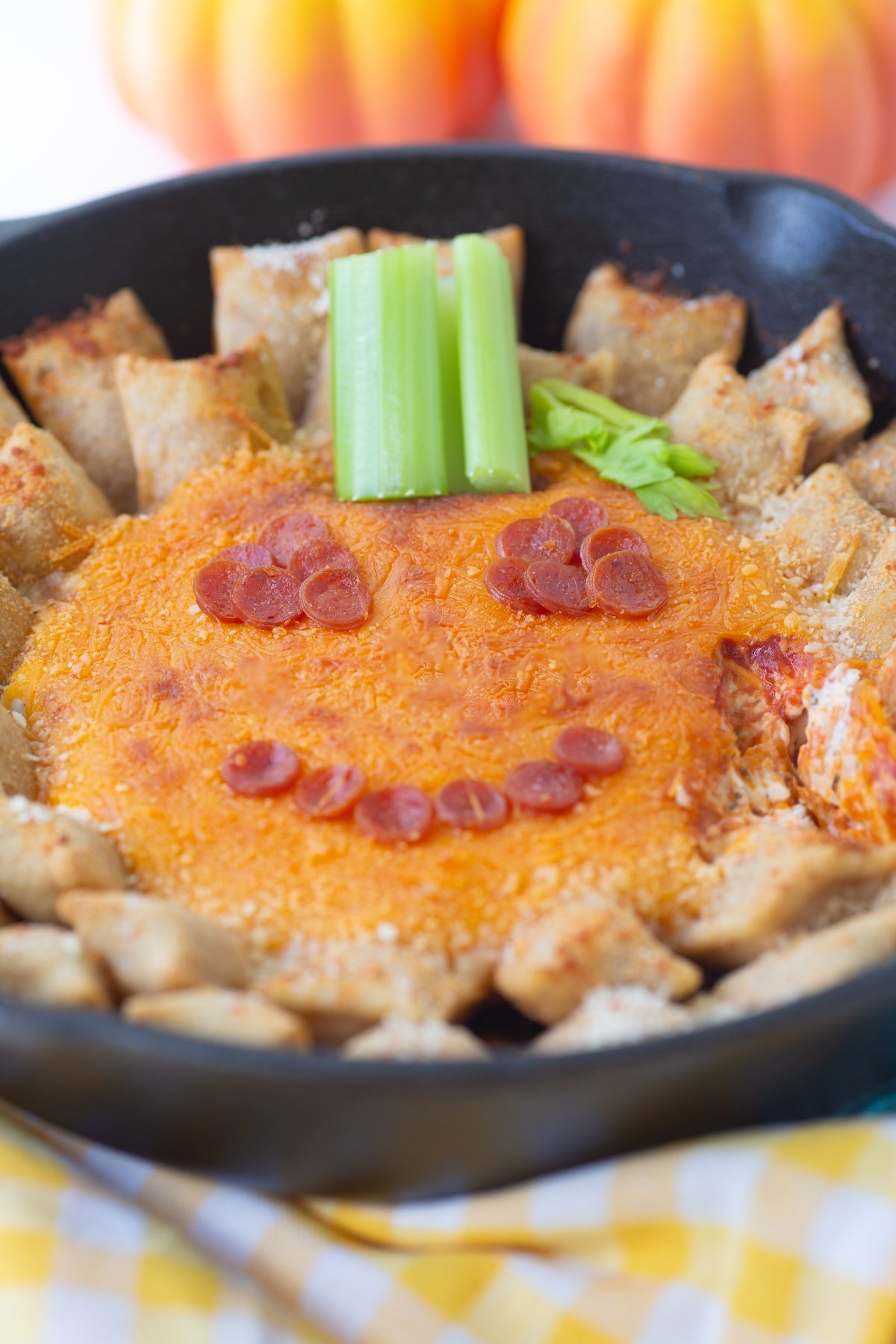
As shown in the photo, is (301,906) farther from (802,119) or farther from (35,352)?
(802,119)

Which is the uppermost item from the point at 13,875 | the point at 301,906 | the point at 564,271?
the point at 564,271

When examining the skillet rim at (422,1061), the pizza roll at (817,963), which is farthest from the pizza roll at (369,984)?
the pizza roll at (817,963)

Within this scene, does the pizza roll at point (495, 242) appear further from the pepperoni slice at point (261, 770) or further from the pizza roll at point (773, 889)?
the pizza roll at point (773, 889)

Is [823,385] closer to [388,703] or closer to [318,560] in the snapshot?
[318,560]

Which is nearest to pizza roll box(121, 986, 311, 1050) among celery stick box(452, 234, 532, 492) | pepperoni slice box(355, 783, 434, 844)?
pepperoni slice box(355, 783, 434, 844)

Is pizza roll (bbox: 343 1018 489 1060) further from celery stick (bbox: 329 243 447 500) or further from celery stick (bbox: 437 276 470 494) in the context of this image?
celery stick (bbox: 437 276 470 494)

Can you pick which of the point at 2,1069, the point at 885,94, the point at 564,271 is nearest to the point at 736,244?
the point at 564,271
